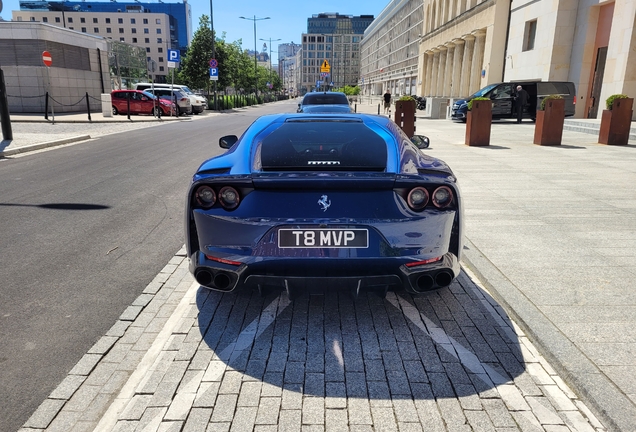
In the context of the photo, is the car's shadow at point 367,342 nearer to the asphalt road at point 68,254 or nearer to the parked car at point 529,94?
the asphalt road at point 68,254

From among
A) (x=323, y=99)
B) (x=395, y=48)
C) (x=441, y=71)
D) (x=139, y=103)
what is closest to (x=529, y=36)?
(x=323, y=99)

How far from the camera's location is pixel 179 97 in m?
32.0

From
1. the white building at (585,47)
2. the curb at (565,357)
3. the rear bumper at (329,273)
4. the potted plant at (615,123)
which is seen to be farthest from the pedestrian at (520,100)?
the rear bumper at (329,273)

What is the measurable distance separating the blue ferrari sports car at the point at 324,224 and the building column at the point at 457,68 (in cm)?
4852

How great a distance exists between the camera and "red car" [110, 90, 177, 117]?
30.1 meters

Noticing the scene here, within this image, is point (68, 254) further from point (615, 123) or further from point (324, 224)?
point (615, 123)

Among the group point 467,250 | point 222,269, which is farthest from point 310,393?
point 467,250

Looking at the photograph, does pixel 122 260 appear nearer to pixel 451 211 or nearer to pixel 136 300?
pixel 136 300

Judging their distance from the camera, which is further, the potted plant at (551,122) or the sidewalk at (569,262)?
the potted plant at (551,122)

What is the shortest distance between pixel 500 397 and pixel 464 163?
901cm

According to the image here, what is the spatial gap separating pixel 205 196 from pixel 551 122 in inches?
539

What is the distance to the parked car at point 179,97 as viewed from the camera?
31.7 m

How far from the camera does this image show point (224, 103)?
149 feet

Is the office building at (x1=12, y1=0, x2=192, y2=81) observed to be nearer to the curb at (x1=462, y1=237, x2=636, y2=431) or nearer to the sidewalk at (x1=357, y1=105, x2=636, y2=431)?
the sidewalk at (x1=357, y1=105, x2=636, y2=431)
